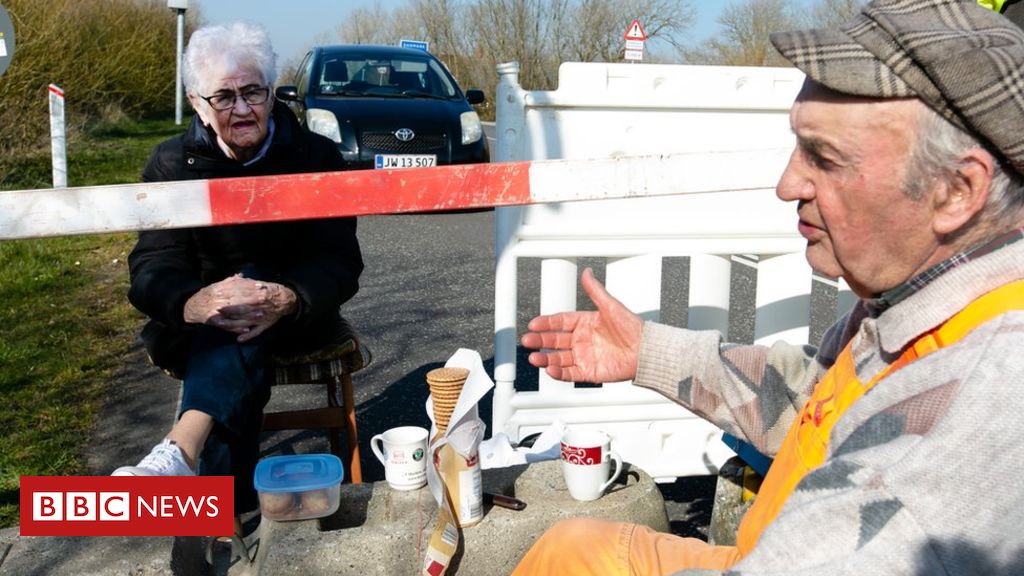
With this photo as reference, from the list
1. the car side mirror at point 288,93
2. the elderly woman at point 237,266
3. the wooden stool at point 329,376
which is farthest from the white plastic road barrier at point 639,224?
the car side mirror at point 288,93

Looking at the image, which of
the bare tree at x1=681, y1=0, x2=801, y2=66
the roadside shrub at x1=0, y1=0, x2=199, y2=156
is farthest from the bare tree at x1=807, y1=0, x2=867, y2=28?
the roadside shrub at x1=0, y1=0, x2=199, y2=156

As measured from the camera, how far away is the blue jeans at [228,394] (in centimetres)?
300

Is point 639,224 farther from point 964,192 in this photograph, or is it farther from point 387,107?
point 387,107

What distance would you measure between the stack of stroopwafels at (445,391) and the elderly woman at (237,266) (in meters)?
0.69

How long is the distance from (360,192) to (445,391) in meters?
0.57

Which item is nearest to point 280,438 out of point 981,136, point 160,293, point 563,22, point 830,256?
point 160,293

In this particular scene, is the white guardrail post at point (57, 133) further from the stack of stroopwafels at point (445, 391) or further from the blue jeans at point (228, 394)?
the stack of stroopwafels at point (445, 391)

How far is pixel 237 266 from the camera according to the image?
350 centimetres

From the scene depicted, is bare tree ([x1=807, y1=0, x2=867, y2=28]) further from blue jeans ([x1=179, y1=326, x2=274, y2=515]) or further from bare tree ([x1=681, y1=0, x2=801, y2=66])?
blue jeans ([x1=179, y1=326, x2=274, y2=515])

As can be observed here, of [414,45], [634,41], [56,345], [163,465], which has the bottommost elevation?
[56,345]

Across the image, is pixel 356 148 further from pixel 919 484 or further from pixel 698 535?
pixel 919 484

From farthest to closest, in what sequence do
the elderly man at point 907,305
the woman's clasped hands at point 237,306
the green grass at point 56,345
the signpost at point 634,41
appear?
1. the signpost at point 634,41
2. the green grass at point 56,345
3. the woman's clasped hands at point 237,306
4. the elderly man at point 907,305

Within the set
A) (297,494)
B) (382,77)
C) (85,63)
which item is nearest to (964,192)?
(297,494)

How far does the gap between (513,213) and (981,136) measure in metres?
1.99
